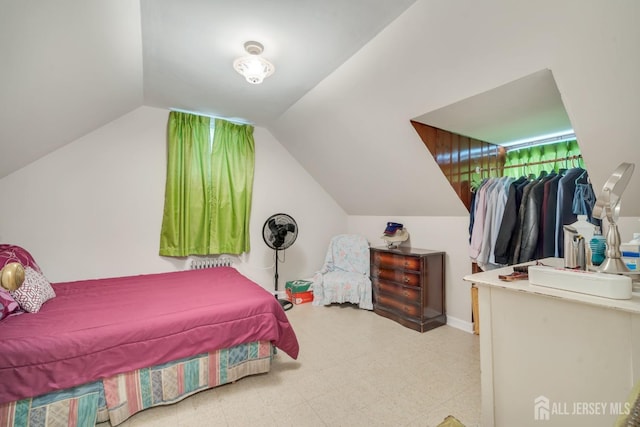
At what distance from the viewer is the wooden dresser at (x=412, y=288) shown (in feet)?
9.57

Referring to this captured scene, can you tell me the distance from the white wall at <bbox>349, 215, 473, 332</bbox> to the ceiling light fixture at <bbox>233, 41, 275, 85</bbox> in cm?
246

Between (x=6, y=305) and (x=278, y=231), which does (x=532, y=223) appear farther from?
(x=6, y=305)

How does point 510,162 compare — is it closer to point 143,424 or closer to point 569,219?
point 569,219

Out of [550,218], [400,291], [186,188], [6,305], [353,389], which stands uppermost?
[186,188]

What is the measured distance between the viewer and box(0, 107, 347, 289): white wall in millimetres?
2592

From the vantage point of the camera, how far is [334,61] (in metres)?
2.16

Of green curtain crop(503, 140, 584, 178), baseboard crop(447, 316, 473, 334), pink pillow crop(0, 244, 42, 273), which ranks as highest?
green curtain crop(503, 140, 584, 178)

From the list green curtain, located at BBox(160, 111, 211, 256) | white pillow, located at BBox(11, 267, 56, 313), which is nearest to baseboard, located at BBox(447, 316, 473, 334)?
green curtain, located at BBox(160, 111, 211, 256)

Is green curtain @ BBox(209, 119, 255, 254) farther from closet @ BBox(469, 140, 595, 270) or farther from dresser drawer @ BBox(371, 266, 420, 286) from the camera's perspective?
closet @ BBox(469, 140, 595, 270)

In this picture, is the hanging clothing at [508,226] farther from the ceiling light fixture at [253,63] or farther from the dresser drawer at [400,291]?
the ceiling light fixture at [253,63]

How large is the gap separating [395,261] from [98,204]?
3.31m

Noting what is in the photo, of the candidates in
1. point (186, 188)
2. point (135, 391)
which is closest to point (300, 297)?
point (186, 188)

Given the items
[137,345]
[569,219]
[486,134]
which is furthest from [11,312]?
[486,134]

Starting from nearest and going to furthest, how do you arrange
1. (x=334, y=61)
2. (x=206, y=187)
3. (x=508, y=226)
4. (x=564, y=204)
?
(x=564, y=204) < (x=334, y=61) < (x=508, y=226) < (x=206, y=187)
